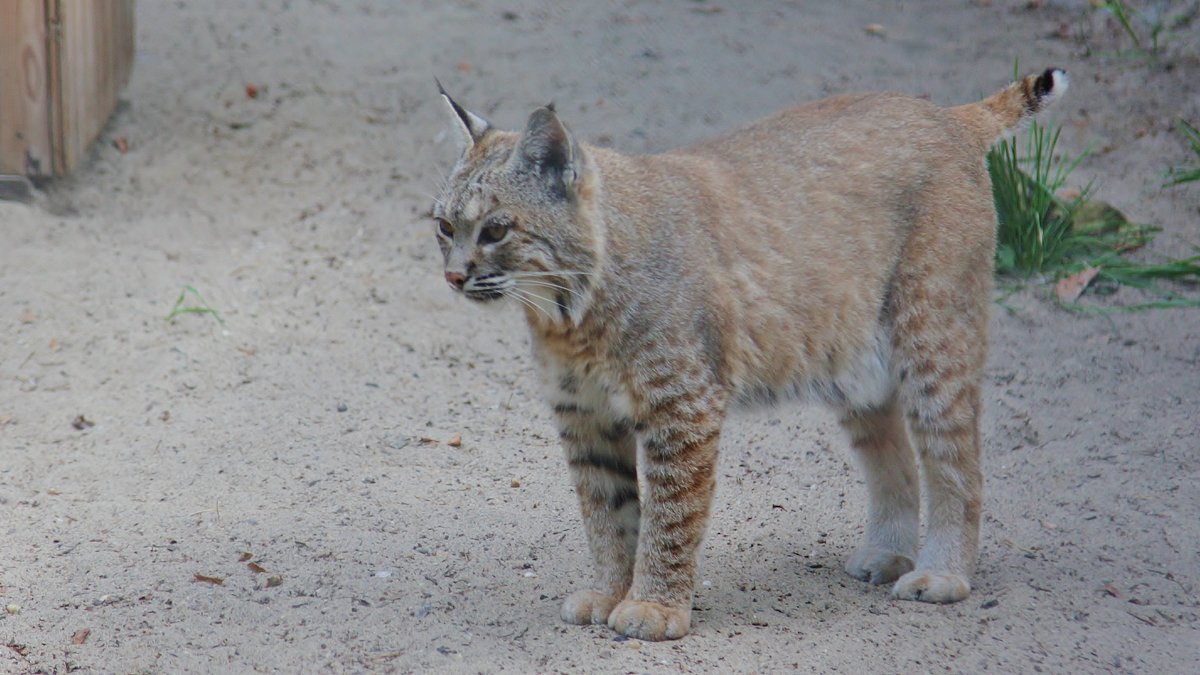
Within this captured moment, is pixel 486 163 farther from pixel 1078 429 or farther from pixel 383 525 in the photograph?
pixel 1078 429

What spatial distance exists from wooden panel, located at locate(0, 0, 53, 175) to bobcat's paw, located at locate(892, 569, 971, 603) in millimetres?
5420

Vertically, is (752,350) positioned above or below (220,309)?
above

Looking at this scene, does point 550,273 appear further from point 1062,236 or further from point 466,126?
point 1062,236

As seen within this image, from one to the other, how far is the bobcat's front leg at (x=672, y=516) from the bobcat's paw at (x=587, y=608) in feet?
0.32

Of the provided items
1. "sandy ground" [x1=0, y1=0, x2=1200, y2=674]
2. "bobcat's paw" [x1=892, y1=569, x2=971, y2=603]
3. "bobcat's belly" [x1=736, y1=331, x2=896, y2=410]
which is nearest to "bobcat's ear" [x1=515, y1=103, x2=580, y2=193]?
"bobcat's belly" [x1=736, y1=331, x2=896, y2=410]

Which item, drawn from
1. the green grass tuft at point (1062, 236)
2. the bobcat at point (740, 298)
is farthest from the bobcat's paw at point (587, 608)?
the green grass tuft at point (1062, 236)

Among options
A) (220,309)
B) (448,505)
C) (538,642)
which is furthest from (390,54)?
(538,642)

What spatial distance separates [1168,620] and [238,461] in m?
3.80

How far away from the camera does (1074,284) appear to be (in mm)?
7445

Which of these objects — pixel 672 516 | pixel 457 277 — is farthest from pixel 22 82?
pixel 672 516

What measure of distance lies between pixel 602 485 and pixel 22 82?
4.59 metres

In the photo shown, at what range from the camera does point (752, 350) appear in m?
4.70

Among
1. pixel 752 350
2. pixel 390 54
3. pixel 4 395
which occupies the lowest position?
pixel 4 395

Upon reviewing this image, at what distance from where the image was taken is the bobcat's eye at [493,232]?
4309 millimetres
